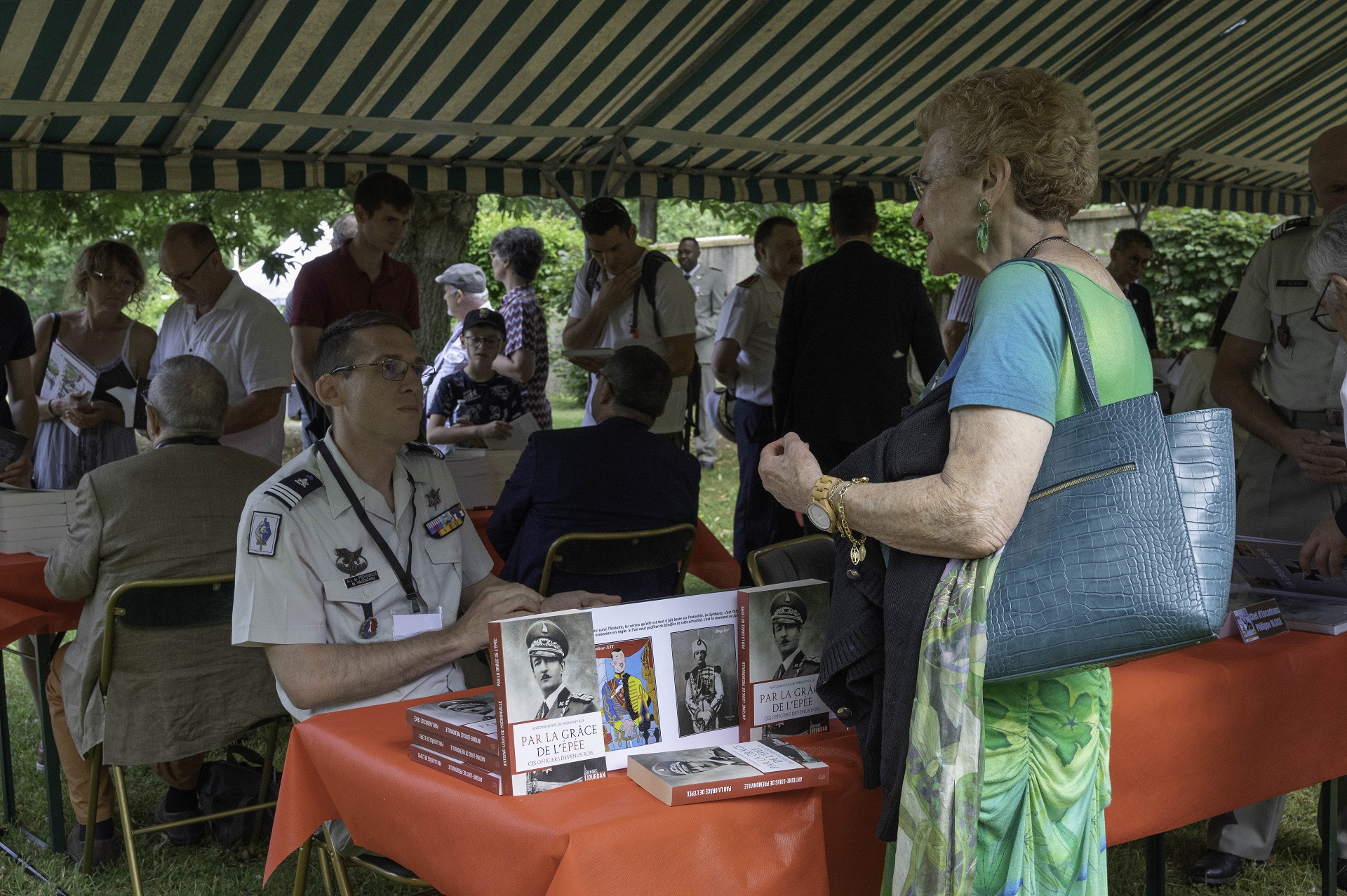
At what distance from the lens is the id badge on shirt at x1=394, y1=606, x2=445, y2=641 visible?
2.34 m

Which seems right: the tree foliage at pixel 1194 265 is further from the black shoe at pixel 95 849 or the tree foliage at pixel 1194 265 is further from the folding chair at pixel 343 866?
the folding chair at pixel 343 866

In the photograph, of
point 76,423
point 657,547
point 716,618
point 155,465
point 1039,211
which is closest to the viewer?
point 1039,211

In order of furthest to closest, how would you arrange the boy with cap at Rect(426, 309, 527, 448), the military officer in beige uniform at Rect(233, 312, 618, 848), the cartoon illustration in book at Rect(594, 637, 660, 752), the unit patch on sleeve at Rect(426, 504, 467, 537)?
the boy with cap at Rect(426, 309, 527, 448) < the unit patch on sleeve at Rect(426, 504, 467, 537) < the military officer in beige uniform at Rect(233, 312, 618, 848) < the cartoon illustration in book at Rect(594, 637, 660, 752)

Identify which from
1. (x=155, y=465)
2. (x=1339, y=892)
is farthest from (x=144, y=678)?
(x=1339, y=892)

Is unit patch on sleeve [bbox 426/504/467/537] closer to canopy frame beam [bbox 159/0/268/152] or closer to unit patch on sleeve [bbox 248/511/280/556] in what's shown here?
unit patch on sleeve [bbox 248/511/280/556]

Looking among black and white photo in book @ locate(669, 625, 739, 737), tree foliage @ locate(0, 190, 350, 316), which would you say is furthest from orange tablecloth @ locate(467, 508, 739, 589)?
tree foliage @ locate(0, 190, 350, 316)

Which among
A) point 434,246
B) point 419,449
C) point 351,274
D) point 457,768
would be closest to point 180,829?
point 419,449

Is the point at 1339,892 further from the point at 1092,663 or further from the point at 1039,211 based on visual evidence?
the point at 1039,211

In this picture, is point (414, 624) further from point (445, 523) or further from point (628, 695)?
point (628, 695)

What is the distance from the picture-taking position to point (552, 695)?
1.52 m

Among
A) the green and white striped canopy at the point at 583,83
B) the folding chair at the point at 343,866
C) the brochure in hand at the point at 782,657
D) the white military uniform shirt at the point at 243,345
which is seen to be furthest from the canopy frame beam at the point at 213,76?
the brochure in hand at the point at 782,657

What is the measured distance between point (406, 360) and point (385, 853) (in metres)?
1.28

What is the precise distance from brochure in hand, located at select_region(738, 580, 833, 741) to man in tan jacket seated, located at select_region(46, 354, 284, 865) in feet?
5.66

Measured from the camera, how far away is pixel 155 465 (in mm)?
2883
